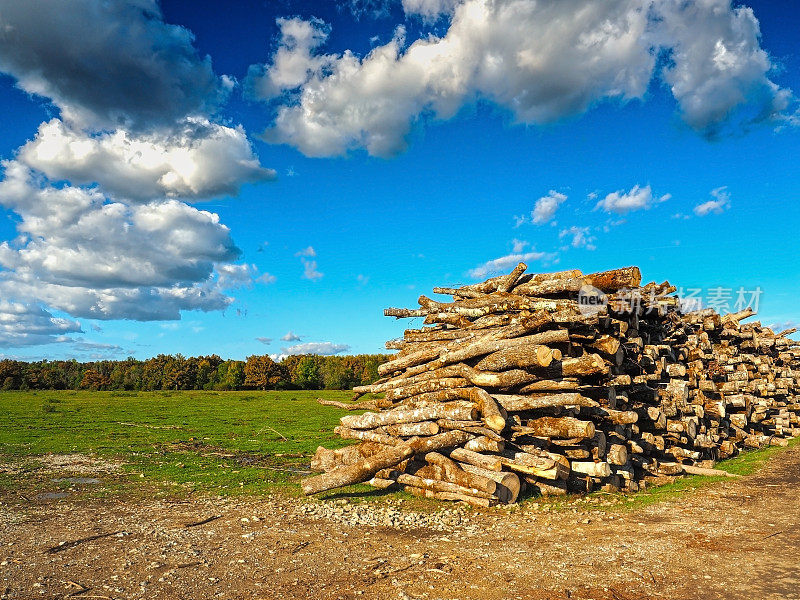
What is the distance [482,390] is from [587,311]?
3289mm

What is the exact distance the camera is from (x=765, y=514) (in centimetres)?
917

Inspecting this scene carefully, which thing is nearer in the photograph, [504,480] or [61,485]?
[504,480]

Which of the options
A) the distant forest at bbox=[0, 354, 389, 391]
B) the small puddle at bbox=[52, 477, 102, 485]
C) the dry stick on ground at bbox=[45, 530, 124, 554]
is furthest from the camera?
the distant forest at bbox=[0, 354, 389, 391]

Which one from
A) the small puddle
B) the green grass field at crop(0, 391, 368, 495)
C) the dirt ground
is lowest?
the dirt ground

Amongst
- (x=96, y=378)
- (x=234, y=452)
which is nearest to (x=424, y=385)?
(x=234, y=452)

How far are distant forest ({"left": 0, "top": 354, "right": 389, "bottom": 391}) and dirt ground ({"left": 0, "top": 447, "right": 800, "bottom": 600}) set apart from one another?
59.2 meters

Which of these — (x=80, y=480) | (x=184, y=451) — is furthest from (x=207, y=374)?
(x=80, y=480)

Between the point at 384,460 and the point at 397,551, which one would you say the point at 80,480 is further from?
the point at 397,551

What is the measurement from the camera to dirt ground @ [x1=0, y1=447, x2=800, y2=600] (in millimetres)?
5832

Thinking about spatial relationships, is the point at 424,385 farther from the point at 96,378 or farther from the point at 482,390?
the point at 96,378

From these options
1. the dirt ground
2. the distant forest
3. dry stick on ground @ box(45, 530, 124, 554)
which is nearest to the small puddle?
the dirt ground

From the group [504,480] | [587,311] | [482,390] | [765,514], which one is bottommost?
[765,514]

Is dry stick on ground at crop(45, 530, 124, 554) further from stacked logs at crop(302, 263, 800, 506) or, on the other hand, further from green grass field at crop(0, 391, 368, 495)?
stacked logs at crop(302, 263, 800, 506)

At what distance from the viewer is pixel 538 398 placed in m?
10.6
